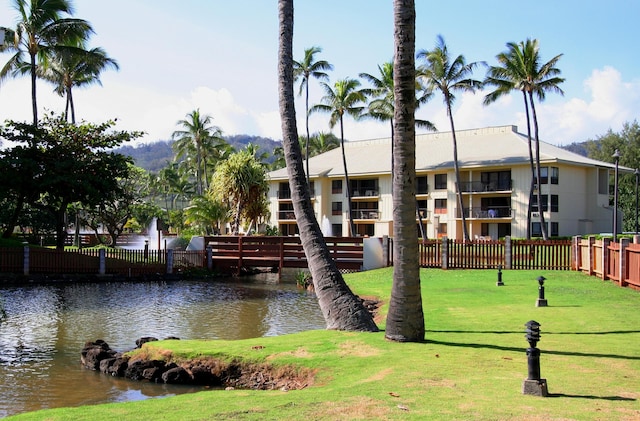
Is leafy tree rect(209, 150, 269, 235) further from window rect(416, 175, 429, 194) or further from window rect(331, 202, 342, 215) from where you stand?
window rect(331, 202, 342, 215)

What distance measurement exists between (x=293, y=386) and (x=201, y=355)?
8.44 feet

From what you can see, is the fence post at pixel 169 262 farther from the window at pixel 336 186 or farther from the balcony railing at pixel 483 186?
the window at pixel 336 186

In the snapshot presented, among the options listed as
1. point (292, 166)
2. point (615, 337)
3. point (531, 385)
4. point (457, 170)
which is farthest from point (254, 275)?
point (531, 385)

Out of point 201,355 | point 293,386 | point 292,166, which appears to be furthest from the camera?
point 292,166

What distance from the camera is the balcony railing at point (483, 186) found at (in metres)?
54.4

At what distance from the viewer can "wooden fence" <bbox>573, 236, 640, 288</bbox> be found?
19.9m

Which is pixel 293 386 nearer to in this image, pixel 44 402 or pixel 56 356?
pixel 44 402

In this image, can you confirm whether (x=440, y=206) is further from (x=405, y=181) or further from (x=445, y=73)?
(x=405, y=181)

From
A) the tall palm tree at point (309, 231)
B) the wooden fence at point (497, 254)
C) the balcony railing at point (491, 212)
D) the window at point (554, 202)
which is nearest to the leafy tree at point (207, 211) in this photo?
the wooden fence at point (497, 254)

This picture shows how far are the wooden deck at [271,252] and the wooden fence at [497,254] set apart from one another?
152 inches

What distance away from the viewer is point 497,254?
29.7 m

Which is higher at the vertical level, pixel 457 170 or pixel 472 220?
pixel 457 170

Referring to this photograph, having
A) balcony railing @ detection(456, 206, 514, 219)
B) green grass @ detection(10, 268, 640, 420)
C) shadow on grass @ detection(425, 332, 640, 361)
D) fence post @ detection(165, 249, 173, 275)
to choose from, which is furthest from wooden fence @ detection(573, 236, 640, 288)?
balcony railing @ detection(456, 206, 514, 219)

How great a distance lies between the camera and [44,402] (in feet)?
33.1
